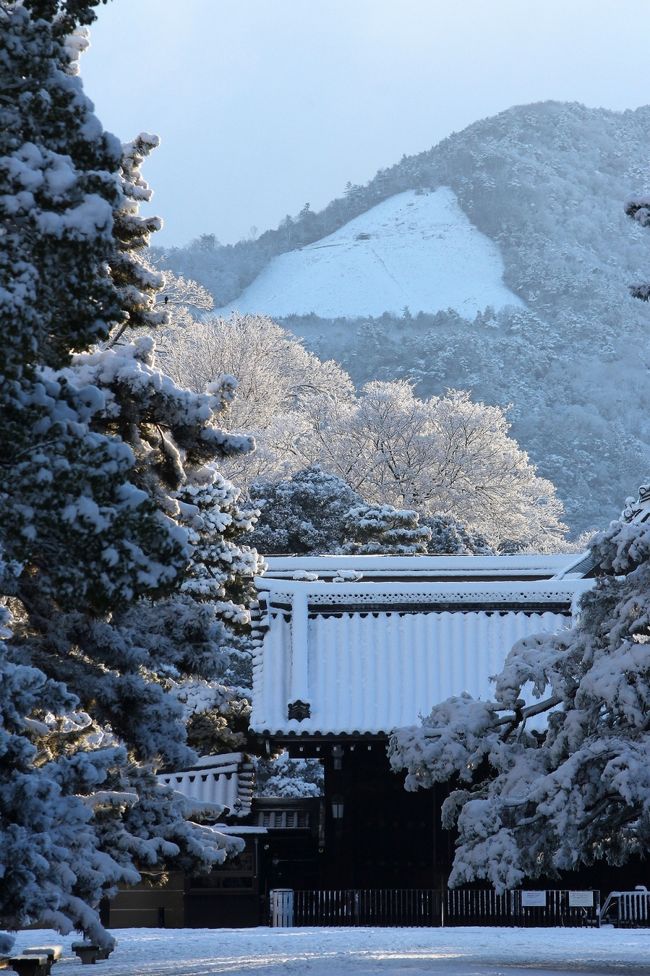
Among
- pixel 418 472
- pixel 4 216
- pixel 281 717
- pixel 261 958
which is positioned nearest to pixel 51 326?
pixel 4 216

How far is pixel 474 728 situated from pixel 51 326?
732 centimetres

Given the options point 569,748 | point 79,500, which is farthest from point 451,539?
point 79,500

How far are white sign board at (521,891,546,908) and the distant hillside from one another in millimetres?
79318

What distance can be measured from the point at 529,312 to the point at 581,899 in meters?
135

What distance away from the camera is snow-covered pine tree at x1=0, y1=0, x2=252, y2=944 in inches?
358

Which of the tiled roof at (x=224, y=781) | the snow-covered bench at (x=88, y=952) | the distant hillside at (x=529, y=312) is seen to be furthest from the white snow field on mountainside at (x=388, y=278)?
the snow-covered bench at (x=88, y=952)

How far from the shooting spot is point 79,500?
359 inches

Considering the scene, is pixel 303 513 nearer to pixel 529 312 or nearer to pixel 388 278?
pixel 529 312

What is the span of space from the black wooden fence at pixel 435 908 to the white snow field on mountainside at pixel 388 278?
140 metres

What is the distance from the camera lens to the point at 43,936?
2305cm

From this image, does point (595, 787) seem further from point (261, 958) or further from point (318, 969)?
point (261, 958)

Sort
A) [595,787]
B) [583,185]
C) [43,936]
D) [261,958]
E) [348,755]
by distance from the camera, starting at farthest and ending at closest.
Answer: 1. [583,185]
2. [348,755]
3. [43,936]
4. [261,958]
5. [595,787]

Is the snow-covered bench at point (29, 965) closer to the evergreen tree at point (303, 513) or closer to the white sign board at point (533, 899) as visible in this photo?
the white sign board at point (533, 899)

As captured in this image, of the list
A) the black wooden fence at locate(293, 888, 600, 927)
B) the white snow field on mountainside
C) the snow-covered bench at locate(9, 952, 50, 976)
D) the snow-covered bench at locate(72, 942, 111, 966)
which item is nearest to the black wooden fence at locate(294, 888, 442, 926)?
the black wooden fence at locate(293, 888, 600, 927)
